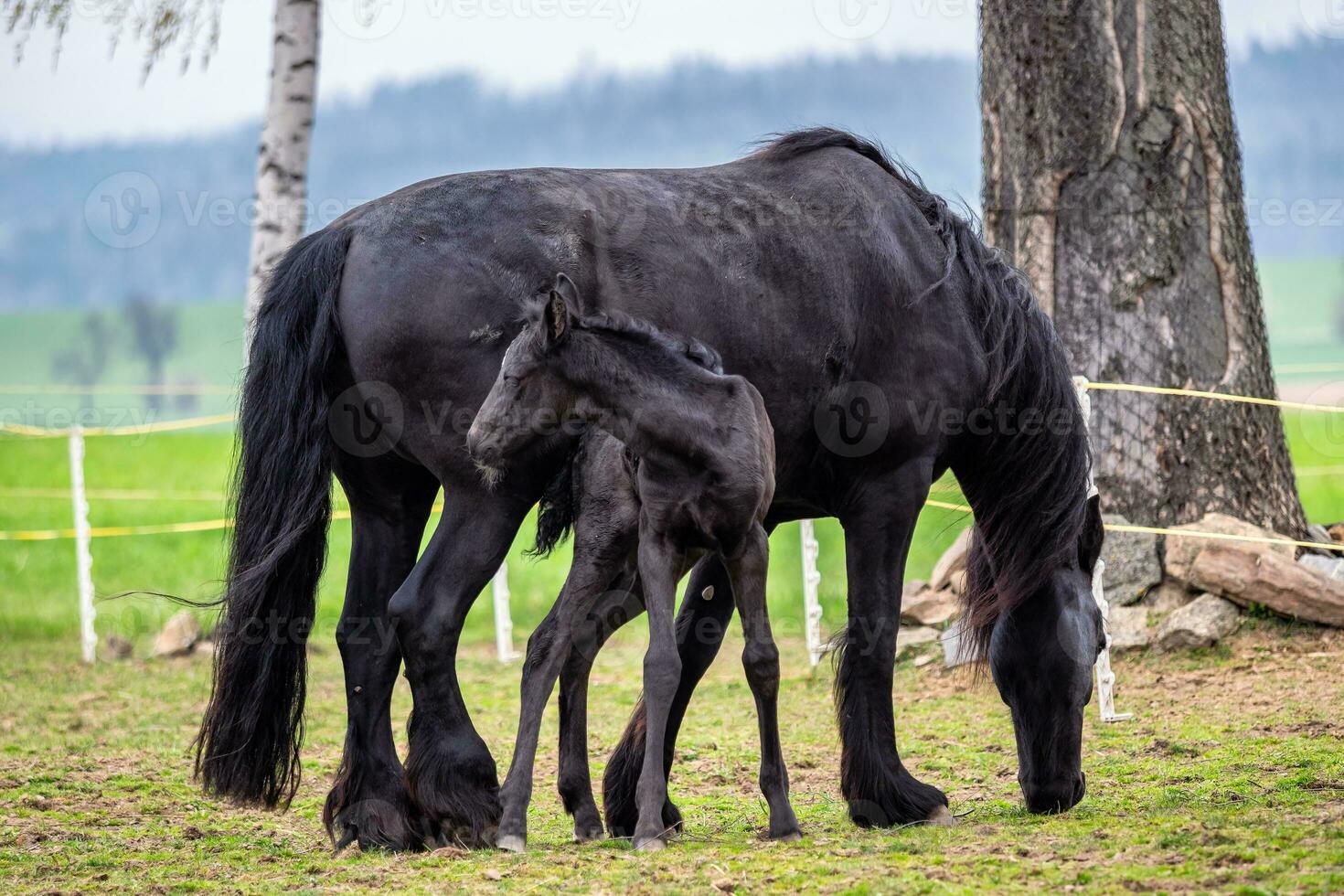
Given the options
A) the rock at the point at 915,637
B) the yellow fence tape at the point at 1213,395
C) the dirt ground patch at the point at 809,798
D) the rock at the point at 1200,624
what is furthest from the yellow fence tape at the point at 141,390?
the rock at the point at 1200,624

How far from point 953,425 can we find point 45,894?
3426 millimetres

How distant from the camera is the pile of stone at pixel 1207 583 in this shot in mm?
7406

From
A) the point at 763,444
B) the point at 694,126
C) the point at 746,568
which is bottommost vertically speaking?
the point at 746,568

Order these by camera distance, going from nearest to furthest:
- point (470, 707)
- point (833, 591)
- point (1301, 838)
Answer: point (1301, 838), point (470, 707), point (833, 591)

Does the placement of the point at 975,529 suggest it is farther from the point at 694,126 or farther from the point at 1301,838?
the point at 694,126

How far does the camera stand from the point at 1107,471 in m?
8.03

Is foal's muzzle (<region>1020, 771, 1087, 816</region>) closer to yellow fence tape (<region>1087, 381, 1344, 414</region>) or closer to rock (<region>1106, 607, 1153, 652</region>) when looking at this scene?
yellow fence tape (<region>1087, 381, 1344, 414</region>)

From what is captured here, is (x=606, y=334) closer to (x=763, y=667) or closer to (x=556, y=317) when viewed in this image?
(x=556, y=317)

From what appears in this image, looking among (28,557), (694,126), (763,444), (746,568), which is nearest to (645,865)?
(746,568)

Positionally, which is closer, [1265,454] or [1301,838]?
[1301,838]

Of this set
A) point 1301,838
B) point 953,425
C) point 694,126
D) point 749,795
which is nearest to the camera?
point 1301,838

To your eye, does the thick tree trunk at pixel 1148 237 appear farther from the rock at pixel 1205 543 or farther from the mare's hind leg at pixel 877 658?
the mare's hind leg at pixel 877 658

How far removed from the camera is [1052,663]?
4898mm

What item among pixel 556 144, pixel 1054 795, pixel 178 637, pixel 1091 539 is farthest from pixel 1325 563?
pixel 556 144
